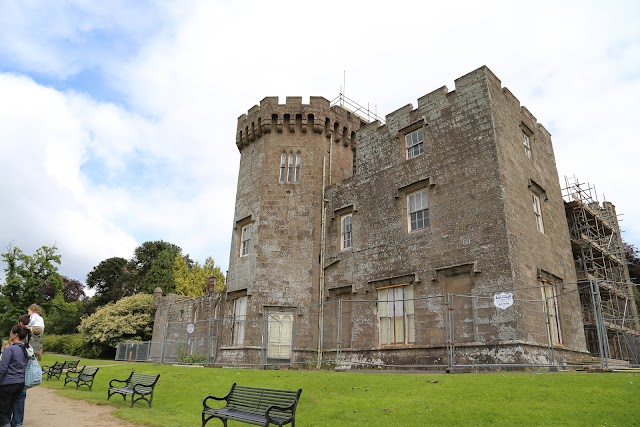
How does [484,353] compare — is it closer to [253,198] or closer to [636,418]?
[636,418]

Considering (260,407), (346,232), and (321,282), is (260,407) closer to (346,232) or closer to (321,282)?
(321,282)

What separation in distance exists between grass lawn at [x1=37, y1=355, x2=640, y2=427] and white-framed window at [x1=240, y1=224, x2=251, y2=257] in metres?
9.62

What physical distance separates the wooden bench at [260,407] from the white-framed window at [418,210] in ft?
35.7

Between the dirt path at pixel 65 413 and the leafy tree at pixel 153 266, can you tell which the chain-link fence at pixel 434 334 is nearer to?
the dirt path at pixel 65 413

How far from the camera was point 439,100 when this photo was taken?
61.0 feet

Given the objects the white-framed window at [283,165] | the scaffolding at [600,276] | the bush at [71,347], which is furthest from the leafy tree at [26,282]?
the scaffolding at [600,276]

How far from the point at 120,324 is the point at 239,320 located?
66.1 ft

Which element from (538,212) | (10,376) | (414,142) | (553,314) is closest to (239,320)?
(414,142)

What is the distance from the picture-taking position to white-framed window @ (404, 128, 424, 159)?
19.0m

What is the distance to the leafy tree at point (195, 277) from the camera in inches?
2015

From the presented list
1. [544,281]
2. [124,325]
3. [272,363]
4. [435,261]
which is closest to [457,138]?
[435,261]

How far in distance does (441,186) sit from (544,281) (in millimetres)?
5068

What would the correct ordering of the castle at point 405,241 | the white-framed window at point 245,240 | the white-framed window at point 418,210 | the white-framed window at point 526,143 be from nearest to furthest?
1. the castle at point 405,241
2. the white-framed window at point 418,210
3. the white-framed window at point 526,143
4. the white-framed window at point 245,240

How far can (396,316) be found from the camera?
1781cm
